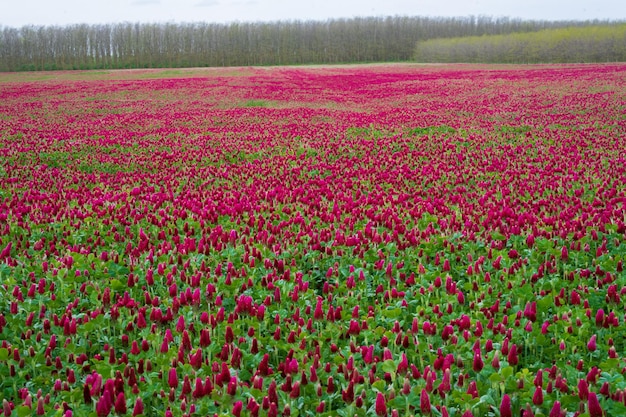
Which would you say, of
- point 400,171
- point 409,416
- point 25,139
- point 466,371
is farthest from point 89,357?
point 25,139

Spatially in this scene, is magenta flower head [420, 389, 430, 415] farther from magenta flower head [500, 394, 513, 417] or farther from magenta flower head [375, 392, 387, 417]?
magenta flower head [500, 394, 513, 417]

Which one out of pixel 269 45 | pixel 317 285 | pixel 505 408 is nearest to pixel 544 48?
pixel 269 45

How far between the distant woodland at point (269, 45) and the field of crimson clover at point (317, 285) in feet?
328

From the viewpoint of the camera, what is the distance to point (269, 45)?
443 feet

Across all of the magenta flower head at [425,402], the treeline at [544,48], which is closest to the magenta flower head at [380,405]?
the magenta flower head at [425,402]

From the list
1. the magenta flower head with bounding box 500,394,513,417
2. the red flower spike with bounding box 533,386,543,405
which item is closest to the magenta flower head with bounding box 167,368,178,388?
the magenta flower head with bounding box 500,394,513,417

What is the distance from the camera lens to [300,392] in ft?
10.9

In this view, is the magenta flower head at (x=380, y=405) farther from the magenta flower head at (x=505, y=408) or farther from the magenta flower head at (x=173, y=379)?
the magenta flower head at (x=173, y=379)

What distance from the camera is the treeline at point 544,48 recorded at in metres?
92.3

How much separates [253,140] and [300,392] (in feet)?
41.5

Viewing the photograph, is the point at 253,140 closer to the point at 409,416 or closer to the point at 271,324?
the point at 271,324

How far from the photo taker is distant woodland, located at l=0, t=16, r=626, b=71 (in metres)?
102

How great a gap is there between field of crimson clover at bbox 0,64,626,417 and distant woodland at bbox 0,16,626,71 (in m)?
100

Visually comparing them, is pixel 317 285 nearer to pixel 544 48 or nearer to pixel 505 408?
pixel 505 408
